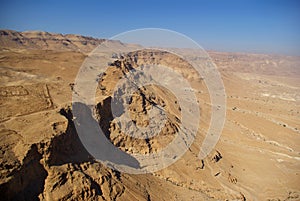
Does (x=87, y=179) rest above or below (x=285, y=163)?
above

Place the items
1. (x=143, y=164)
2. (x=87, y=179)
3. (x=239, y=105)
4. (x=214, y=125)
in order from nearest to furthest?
1. (x=87, y=179)
2. (x=143, y=164)
3. (x=214, y=125)
4. (x=239, y=105)

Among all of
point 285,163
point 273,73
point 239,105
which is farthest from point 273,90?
point 285,163

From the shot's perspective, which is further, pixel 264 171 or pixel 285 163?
pixel 285 163

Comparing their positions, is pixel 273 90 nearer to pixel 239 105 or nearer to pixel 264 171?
pixel 239 105

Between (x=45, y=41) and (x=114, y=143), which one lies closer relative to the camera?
(x=114, y=143)

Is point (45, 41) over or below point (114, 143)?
over

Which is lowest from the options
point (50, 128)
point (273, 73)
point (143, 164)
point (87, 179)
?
point (273, 73)

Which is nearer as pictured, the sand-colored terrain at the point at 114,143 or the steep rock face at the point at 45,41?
the sand-colored terrain at the point at 114,143

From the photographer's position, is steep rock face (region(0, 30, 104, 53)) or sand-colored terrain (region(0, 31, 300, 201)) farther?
steep rock face (region(0, 30, 104, 53))

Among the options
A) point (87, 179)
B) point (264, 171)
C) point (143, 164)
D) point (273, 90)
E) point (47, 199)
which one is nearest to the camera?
point (47, 199)
